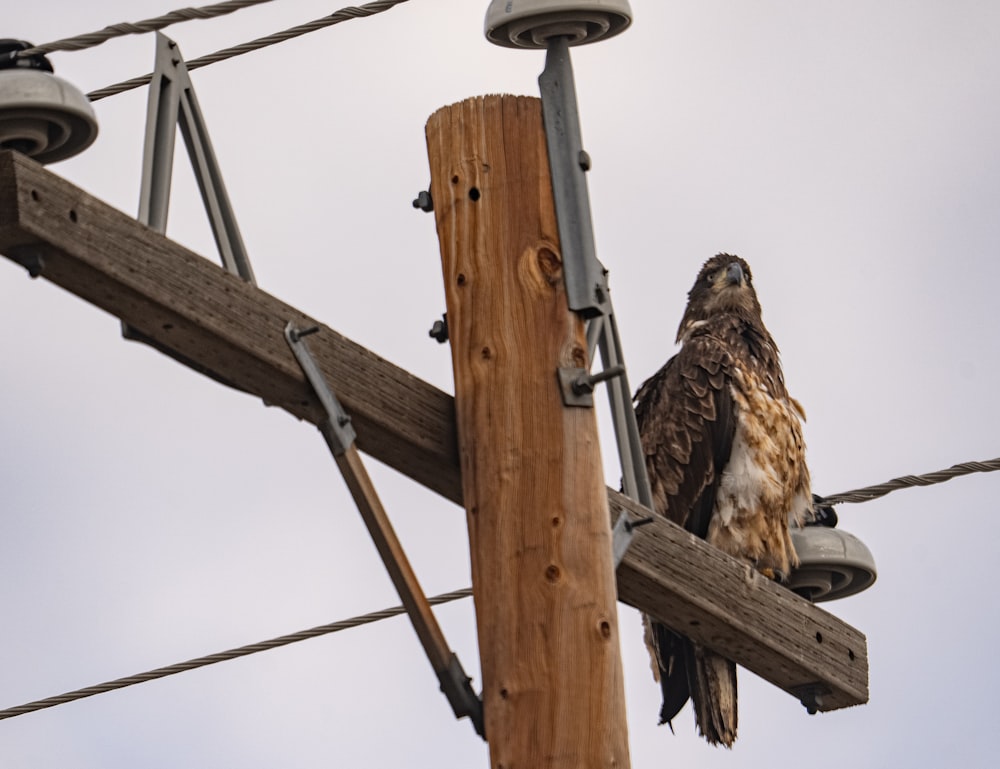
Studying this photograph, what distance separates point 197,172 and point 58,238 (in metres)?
0.81

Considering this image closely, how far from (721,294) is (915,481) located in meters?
3.89

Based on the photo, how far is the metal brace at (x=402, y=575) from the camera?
4852 mm

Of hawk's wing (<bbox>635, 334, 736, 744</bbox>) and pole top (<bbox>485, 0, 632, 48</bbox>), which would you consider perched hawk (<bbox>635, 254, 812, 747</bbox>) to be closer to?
hawk's wing (<bbox>635, 334, 736, 744</bbox>)

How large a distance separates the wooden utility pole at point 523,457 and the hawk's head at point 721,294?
16.8 ft

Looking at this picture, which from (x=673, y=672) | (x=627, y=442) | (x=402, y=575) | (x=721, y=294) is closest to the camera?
(x=402, y=575)

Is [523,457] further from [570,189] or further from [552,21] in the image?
[552,21]

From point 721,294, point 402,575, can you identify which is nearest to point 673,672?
point 721,294

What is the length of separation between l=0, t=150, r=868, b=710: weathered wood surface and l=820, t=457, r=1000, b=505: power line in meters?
0.84

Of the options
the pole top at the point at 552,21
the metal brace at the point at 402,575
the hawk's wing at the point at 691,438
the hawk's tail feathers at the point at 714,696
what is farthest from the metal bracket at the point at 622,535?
the hawk's wing at the point at 691,438

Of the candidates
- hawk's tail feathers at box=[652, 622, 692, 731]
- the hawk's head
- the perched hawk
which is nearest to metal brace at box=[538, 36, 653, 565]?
hawk's tail feathers at box=[652, 622, 692, 731]

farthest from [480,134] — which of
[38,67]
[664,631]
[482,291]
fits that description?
[664,631]

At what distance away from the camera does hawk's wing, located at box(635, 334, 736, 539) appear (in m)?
9.34

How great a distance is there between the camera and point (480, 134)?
5.36m

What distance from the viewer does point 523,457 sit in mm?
5070
